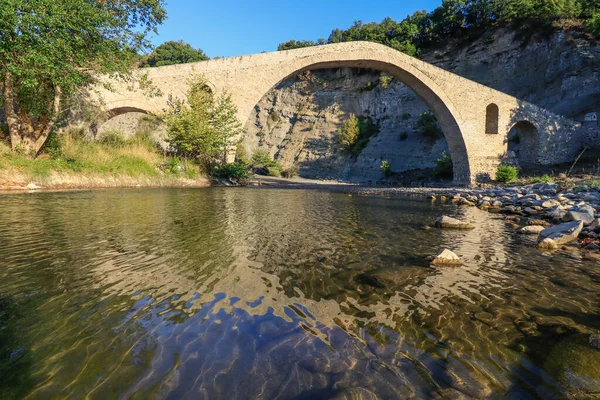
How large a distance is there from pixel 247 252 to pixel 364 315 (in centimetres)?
178

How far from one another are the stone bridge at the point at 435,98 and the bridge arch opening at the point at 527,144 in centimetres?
7

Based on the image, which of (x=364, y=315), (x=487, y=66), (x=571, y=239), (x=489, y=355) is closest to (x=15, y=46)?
(x=364, y=315)

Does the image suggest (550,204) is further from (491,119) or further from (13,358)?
(491,119)

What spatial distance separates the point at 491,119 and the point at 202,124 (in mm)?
19172

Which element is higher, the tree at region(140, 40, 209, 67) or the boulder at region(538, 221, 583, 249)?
the tree at region(140, 40, 209, 67)

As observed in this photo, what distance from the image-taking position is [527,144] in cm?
2064

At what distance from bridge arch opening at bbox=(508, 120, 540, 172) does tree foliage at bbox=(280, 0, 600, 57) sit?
6.72 metres

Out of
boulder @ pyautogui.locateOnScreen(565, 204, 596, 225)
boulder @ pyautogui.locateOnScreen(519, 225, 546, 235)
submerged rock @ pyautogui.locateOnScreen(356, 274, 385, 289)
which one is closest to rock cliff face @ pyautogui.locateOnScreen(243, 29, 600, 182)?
boulder @ pyautogui.locateOnScreen(565, 204, 596, 225)

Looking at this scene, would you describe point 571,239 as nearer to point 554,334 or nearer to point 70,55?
point 554,334

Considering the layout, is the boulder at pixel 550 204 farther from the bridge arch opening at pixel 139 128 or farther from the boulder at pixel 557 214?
the bridge arch opening at pixel 139 128

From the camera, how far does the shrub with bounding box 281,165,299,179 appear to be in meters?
32.9

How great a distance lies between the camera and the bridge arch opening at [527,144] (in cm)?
1966

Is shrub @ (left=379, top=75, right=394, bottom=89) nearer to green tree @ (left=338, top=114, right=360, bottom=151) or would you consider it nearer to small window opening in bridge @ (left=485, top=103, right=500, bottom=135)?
green tree @ (left=338, top=114, right=360, bottom=151)

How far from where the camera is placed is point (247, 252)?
3.42 m
